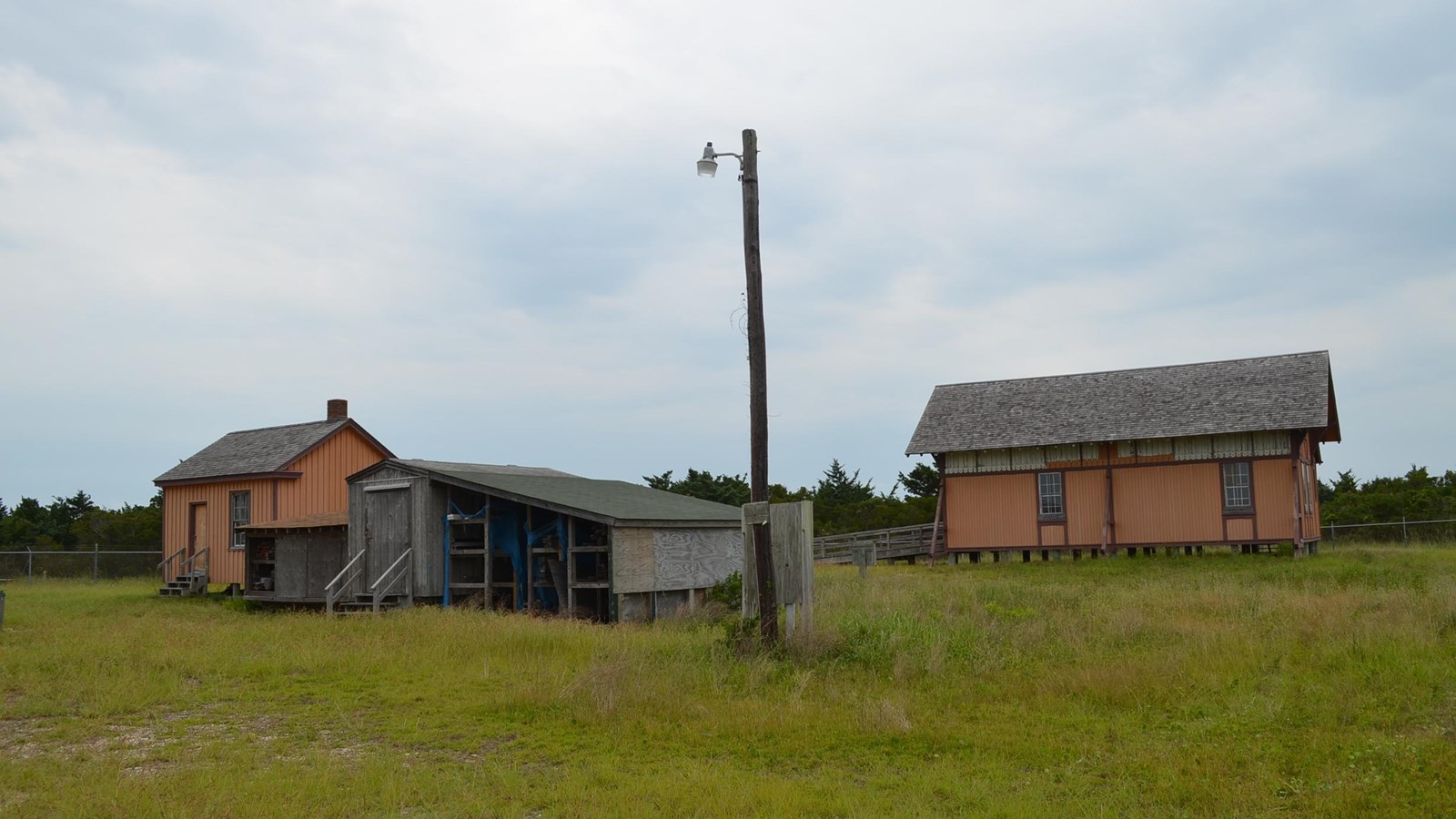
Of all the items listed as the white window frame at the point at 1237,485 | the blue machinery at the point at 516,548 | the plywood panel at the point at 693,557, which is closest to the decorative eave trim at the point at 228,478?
the blue machinery at the point at 516,548

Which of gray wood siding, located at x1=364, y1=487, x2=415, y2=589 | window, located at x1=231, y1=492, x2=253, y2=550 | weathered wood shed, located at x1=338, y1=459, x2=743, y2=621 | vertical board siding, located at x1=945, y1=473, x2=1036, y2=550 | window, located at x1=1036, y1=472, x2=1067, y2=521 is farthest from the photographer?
vertical board siding, located at x1=945, y1=473, x2=1036, y2=550

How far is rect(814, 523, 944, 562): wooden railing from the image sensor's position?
40031mm

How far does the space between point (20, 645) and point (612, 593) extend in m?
9.43

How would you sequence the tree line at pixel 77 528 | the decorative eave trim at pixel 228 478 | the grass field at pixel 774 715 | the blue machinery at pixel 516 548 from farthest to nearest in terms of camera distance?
the tree line at pixel 77 528, the decorative eave trim at pixel 228 478, the blue machinery at pixel 516 548, the grass field at pixel 774 715

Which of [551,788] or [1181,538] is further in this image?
[1181,538]

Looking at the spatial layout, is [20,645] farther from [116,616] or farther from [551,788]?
[551,788]

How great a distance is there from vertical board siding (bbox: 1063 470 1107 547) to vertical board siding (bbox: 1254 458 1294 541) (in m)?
4.36

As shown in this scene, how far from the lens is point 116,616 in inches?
912

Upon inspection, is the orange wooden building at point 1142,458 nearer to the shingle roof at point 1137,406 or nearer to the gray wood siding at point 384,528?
the shingle roof at point 1137,406

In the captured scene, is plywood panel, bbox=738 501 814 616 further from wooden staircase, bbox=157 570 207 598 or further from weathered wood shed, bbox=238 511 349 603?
wooden staircase, bbox=157 570 207 598

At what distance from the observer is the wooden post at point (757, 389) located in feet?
47.9

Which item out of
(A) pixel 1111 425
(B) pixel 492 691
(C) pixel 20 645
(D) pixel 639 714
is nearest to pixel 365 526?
(C) pixel 20 645

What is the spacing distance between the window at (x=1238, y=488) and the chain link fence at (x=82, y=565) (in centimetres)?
3457

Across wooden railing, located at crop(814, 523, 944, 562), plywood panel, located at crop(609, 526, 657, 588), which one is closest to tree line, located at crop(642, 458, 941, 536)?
wooden railing, located at crop(814, 523, 944, 562)
